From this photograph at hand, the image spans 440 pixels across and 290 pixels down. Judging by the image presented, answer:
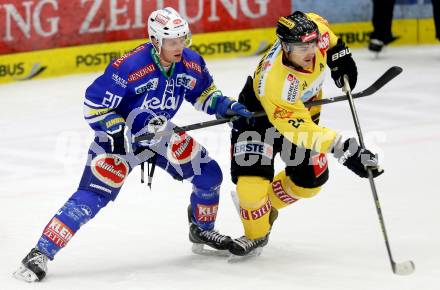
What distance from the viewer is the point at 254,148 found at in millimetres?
6023

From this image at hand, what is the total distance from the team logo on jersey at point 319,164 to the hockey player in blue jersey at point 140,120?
1.68ft

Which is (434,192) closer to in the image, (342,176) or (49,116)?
(342,176)

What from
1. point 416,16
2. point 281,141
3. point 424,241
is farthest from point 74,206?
point 416,16

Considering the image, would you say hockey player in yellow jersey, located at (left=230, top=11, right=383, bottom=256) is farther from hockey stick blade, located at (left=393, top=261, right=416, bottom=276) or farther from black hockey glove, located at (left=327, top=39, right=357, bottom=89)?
hockey stick blade, located at (left=393, top=261, right=416, bottom=276)

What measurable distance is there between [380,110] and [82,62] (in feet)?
9.78

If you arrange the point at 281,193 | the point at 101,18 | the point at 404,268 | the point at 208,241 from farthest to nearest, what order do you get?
1. the point at 101,18
2. the point at 281,193
3. the point at 208,241
4. the point at 404,268

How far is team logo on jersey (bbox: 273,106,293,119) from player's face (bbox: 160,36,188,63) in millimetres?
541

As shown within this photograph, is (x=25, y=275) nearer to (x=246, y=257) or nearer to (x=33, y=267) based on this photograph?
(x=33, y=267)

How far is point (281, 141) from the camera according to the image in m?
6.16

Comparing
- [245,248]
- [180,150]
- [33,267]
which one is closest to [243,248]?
[245,248]

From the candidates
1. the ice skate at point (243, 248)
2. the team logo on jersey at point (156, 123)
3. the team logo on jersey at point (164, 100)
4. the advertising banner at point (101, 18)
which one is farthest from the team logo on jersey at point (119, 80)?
the advertising banner at point (101, 18)

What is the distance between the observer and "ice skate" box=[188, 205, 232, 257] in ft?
20.2

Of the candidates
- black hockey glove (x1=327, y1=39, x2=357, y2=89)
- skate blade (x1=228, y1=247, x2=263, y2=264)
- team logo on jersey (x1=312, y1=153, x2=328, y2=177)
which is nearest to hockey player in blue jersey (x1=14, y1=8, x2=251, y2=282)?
skate blade (x1=228, y1=247, x2=263, y2=264)

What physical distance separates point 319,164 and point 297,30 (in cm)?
84
